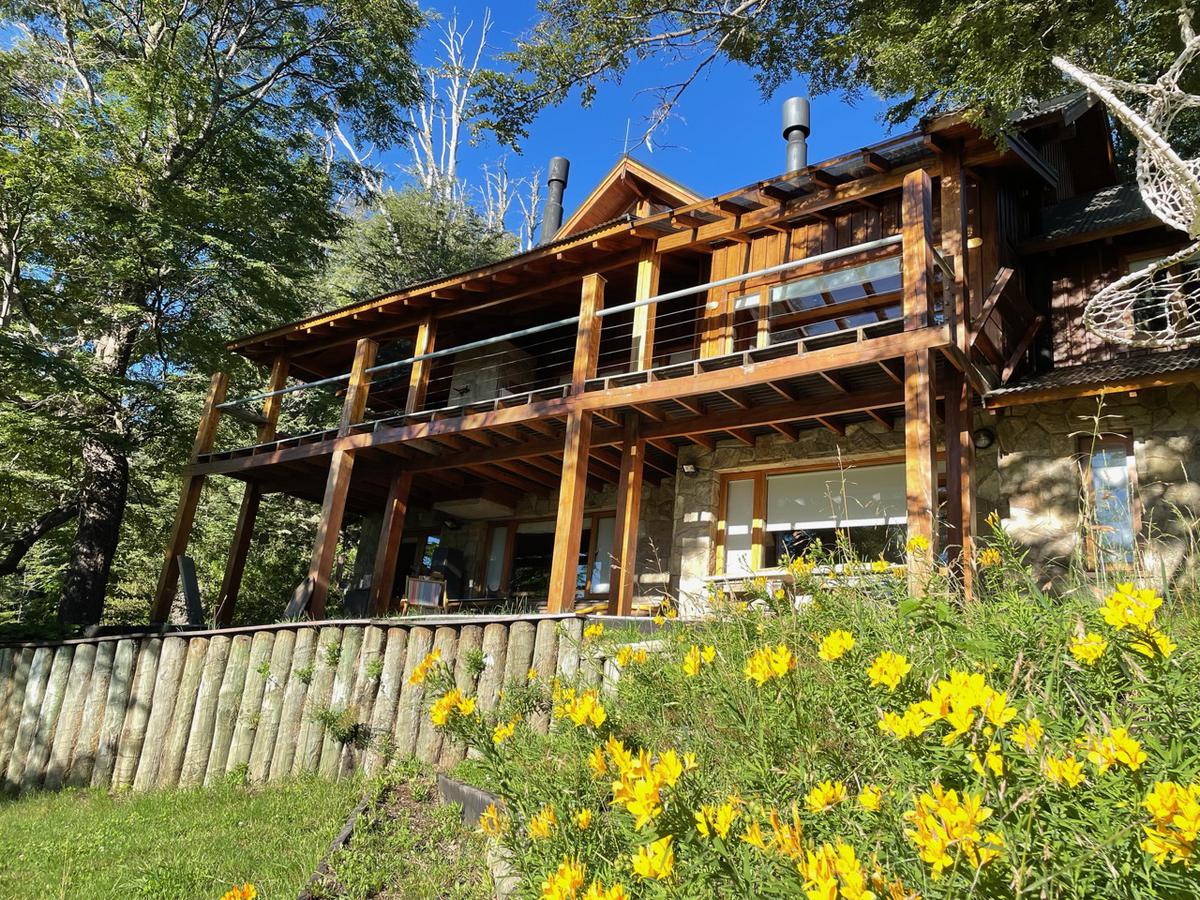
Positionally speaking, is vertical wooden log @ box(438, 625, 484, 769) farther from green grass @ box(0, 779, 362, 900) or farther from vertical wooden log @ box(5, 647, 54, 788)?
vertical wooden log @ box(5, 647, 54, 788)

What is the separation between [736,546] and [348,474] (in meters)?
5.37

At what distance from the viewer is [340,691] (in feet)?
19.8

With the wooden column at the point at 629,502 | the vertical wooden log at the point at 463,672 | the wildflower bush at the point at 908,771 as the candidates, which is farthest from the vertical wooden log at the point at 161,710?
the wildflower bush at the point at 908,771

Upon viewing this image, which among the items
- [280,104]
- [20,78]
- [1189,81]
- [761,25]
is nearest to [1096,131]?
[1189,81]

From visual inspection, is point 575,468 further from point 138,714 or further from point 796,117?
point 796,117

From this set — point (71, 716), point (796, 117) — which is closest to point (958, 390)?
point (796, 117)

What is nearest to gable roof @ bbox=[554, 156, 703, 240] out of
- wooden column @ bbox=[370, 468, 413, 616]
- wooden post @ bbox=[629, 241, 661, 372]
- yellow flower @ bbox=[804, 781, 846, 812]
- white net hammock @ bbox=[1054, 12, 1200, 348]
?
wooden post @ bbox=[629, 241, 661, 372]

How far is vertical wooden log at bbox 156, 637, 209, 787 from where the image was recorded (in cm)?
677

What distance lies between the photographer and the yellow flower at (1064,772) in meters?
1.28

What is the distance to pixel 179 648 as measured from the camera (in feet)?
24.2

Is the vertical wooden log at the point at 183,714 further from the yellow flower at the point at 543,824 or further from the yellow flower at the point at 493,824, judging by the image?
the yellow flower at the point at 543,824

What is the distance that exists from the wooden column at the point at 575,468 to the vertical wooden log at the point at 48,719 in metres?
5.03

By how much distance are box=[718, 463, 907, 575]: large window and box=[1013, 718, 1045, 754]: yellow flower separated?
7.62m

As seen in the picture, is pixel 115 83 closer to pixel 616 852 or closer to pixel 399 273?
pixel 399 273
